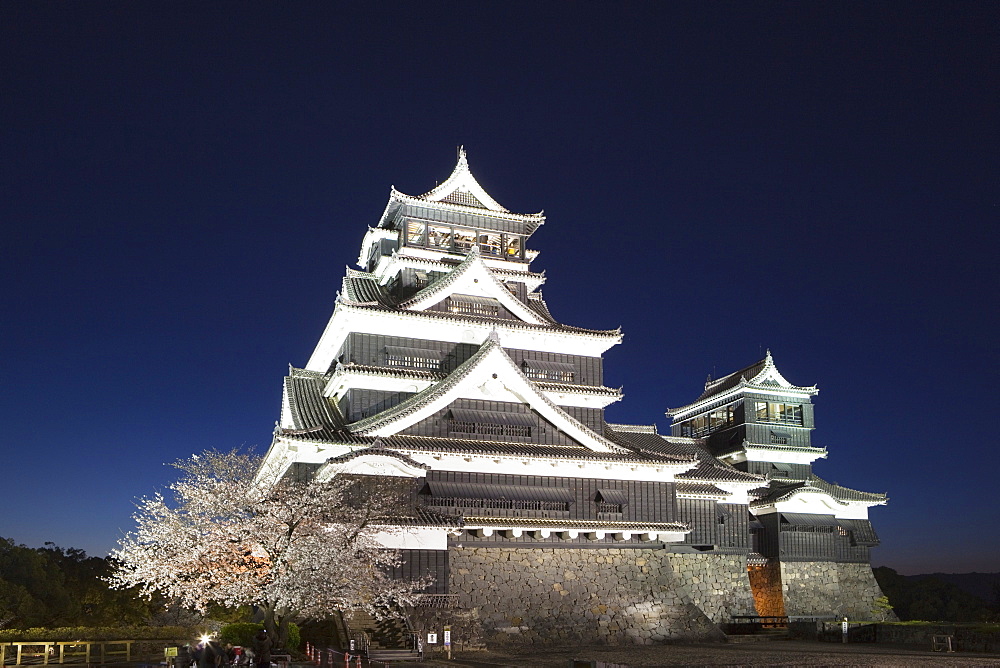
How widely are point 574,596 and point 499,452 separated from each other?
571 centimetres

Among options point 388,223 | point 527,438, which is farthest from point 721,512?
point 388,223

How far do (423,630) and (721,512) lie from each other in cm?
2005

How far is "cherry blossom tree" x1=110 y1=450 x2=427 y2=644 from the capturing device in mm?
24125

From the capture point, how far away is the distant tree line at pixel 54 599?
1532 inches

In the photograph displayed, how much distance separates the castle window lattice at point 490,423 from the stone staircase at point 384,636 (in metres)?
8.12

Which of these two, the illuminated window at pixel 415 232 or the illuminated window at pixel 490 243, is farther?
the illuminated window at pixel 490 243

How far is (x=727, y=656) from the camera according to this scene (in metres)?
27.4

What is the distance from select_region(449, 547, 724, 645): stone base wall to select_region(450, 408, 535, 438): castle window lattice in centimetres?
434

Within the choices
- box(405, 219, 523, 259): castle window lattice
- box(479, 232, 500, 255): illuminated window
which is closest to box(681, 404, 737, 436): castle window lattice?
box(405, 219, 523, 259): castle window lattice

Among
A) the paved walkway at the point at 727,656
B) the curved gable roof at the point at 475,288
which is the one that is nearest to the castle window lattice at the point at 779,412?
the curved gable roof at the point at 475,288

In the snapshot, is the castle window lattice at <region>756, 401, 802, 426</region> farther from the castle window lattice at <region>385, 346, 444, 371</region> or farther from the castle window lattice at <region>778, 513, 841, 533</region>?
the castle window lattice at <region>385, 346, 444, 371</region>

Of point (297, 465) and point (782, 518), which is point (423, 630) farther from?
point (782, 518)

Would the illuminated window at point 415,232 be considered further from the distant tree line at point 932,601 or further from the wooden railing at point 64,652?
the distant tree line at point 932,601

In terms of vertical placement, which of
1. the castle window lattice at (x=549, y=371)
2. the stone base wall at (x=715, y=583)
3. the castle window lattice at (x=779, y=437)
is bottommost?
the stone base wall at (x=715, y=583)
